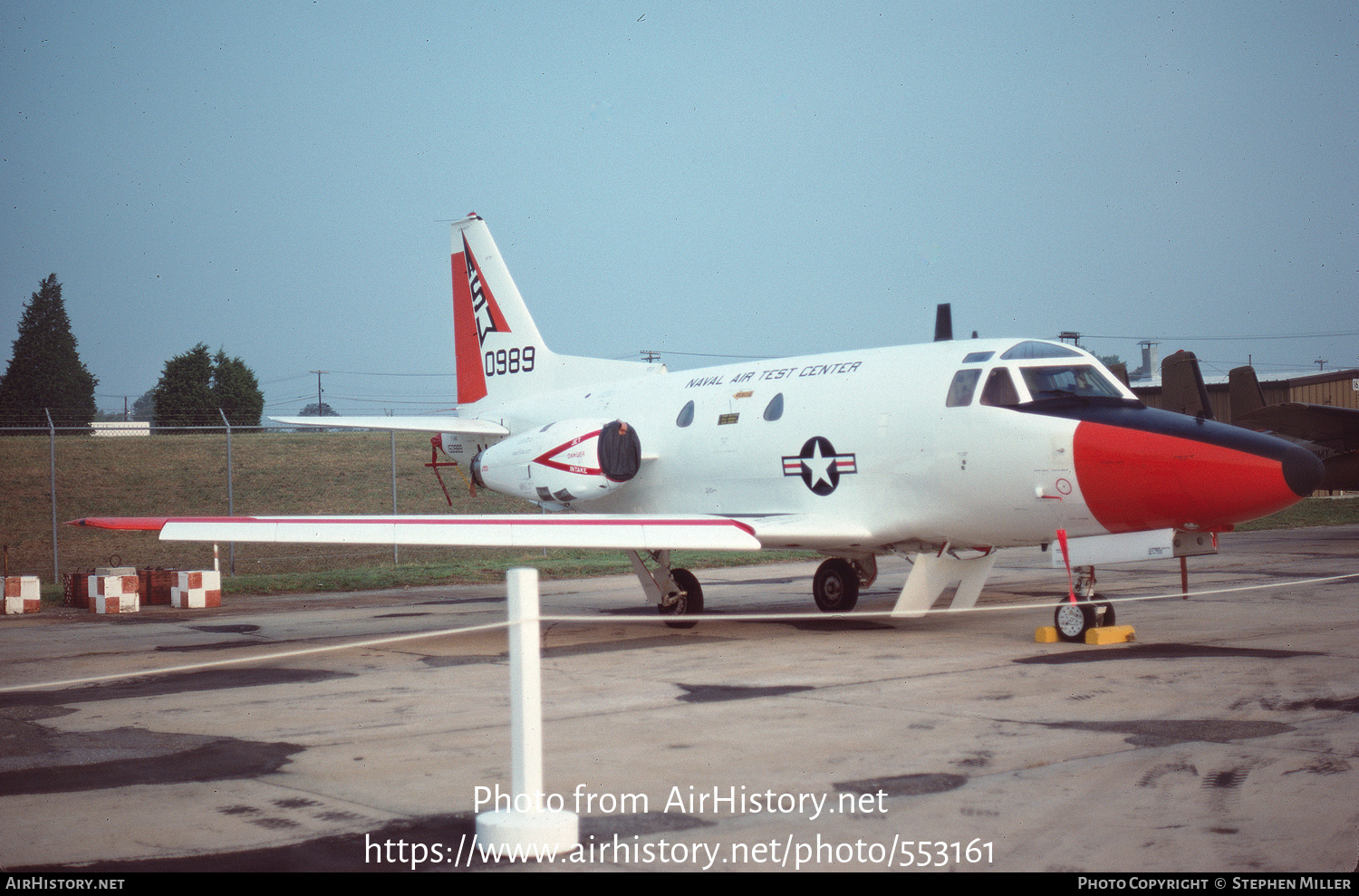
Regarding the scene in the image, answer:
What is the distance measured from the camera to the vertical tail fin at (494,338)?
56.2 feet

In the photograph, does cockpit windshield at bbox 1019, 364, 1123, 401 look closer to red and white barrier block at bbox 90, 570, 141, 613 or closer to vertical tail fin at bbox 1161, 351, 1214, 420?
vertical tail fin at bbox 1161, 351, 1214, 420

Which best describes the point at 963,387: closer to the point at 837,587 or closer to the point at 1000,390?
the point at 1000,390

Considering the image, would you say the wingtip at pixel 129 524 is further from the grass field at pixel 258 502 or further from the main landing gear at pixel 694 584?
the grass field at pixel 258 502

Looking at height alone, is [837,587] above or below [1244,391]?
below

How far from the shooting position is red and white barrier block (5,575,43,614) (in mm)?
16531

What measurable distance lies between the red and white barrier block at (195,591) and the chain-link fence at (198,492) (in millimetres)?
8213

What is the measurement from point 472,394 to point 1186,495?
451 inches

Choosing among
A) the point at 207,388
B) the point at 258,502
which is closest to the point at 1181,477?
the point at 258,502

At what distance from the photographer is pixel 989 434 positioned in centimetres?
1102

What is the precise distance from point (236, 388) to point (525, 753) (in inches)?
2775

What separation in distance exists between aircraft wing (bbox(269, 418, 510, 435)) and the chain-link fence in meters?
10.5

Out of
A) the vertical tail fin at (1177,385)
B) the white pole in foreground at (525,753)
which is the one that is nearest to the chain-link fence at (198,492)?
the vertical tail fin at (1177,385)

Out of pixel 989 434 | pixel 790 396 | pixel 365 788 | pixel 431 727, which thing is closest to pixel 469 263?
pixel 790 396

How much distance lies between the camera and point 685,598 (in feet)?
45.8
